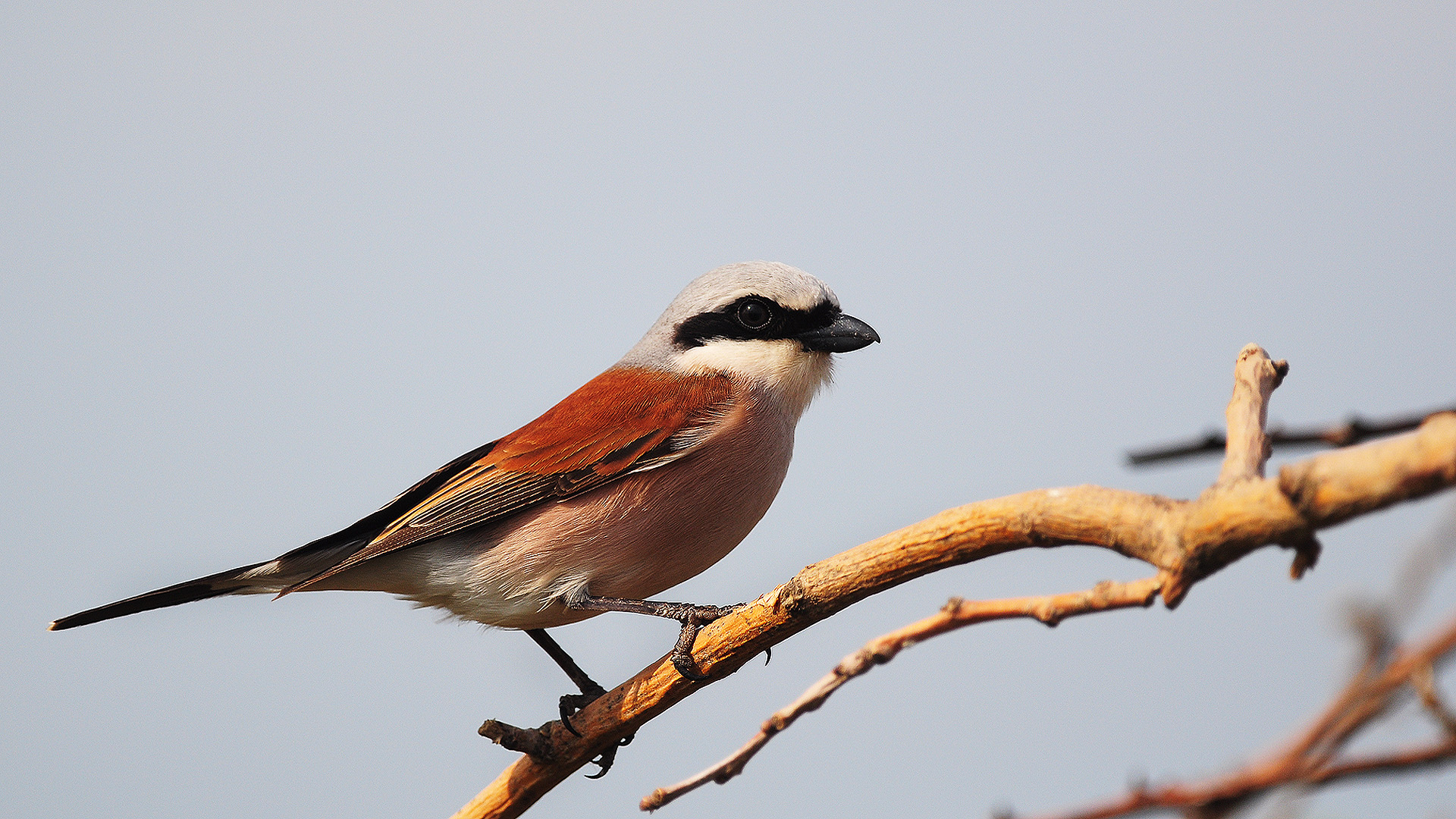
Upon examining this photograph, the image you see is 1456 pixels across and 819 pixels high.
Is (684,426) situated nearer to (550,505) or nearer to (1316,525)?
(550,505)

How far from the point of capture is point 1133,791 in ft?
3.23

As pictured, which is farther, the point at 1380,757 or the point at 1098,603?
the point at 1098,603

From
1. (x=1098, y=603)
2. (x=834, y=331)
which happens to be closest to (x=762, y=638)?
(x=1098, y=603)

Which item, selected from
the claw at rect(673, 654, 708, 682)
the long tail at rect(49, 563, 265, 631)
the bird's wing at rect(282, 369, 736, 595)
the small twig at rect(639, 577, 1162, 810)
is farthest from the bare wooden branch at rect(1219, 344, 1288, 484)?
the long tail at rect(49, 563, 265, 631)

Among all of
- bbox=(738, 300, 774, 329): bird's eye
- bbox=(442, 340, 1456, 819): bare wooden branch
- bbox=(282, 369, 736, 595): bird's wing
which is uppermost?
bbox=(738, 300, 774, 329): bird's eye

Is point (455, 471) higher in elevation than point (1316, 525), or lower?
higher

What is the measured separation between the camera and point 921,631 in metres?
2.21

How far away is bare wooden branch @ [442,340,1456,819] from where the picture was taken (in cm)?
147

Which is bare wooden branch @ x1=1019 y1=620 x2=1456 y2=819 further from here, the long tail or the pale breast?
the long tail

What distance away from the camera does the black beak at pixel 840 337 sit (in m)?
4.44

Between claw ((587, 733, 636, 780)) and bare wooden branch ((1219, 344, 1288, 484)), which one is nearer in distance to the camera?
bare wooden branch ((1219, 344, 1288, 484))

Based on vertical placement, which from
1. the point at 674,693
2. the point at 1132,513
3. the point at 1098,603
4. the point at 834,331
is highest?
the point at 834,331

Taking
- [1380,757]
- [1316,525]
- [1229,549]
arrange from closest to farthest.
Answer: [1380,757] < [1316,525] < [1229,549]

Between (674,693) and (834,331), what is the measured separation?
5.87 ft
